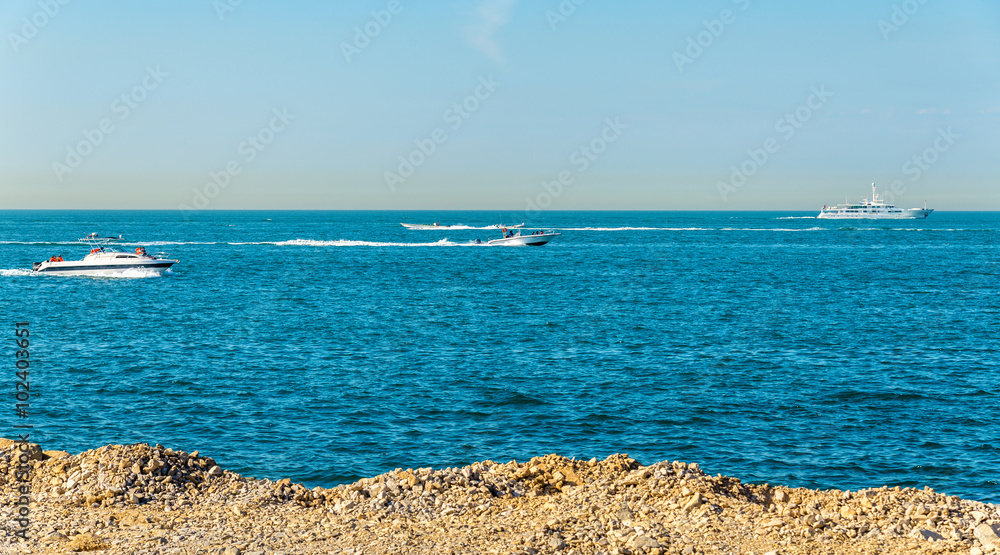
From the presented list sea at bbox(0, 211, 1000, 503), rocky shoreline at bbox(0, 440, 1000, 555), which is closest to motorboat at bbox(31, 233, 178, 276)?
sea at bbox(0, 211, 1000, 503)

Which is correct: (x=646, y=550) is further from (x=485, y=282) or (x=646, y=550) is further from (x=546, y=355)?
(x=485, y=282)

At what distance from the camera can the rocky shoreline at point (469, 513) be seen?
13219mm

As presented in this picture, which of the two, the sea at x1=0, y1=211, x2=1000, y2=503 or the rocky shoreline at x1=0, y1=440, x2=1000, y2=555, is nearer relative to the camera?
the rocky shoreline at x1=0, y1=440, x2=1000, y2=555

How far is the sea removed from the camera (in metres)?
24.7

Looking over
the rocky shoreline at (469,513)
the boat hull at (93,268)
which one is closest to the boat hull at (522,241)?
the boat hull at (93,268)

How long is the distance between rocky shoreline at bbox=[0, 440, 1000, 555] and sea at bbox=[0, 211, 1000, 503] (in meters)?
6.29

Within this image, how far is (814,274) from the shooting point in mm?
88000

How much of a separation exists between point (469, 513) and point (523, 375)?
20555 millimetres

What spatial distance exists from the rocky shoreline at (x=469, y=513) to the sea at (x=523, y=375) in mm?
6294

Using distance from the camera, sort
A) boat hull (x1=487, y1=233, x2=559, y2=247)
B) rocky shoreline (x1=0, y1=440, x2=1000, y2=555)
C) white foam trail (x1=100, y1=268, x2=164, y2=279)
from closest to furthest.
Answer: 1. rocky shoreline (x1=0, y1=440, x2=1000, y2=555)
2. white foam trail (x1=100, y1=268, x2=164, y2=279)
3. boat hull (x1=487, y1=233, x2=559, y2=247)

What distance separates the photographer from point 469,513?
14.8 m

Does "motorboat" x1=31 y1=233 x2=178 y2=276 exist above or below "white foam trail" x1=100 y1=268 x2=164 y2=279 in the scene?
above

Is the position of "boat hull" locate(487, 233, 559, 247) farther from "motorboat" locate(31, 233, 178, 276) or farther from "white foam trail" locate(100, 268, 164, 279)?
"white foam trail" locate(100, 268, 164, 279)

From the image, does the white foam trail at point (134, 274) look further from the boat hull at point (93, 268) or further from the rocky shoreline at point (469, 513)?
the rocky shoreline at point (469, 513)
